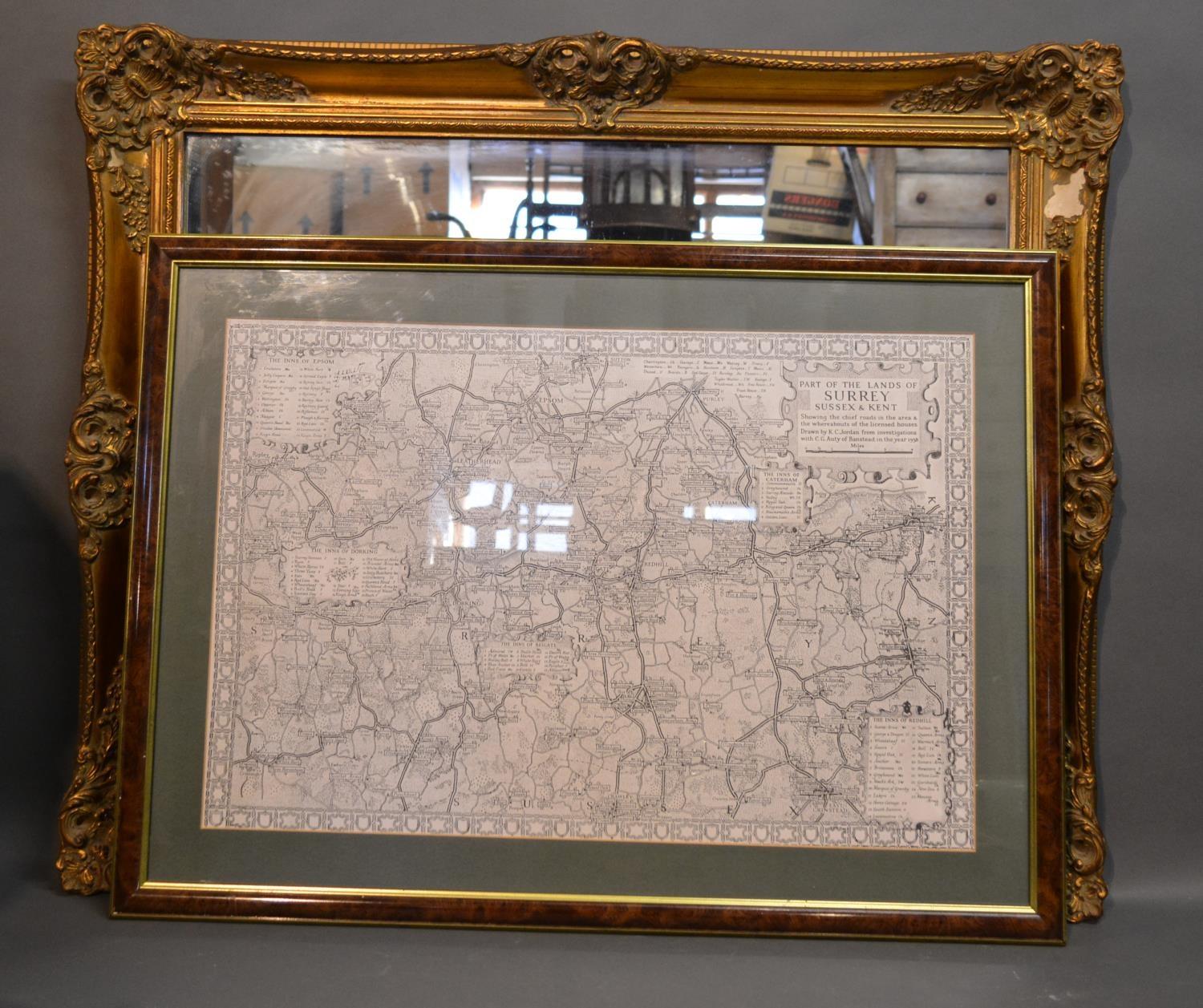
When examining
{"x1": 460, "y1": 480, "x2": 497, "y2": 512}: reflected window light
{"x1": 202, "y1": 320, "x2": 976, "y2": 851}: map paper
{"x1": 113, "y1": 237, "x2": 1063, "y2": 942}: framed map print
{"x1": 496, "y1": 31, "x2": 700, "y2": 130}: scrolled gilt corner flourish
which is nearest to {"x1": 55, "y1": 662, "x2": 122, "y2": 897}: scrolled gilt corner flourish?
{"x1": 113, "y1": 237, "x2": 1063, "y2": 942}: framed map print

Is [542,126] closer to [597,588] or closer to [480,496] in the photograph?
[480,496]

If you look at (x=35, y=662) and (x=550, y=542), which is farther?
(x=35, y=662)

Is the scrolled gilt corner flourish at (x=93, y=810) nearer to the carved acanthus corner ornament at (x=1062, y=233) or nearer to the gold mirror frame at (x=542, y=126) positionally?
the gold mirror frame at (x=542, y=126)

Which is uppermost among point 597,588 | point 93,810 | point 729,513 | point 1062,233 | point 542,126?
point 542,126

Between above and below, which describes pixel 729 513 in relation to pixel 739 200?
below

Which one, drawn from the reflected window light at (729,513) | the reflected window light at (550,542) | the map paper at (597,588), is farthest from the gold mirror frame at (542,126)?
the reflected window light at (550,542)

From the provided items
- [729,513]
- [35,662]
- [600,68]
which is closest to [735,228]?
[600,68]
